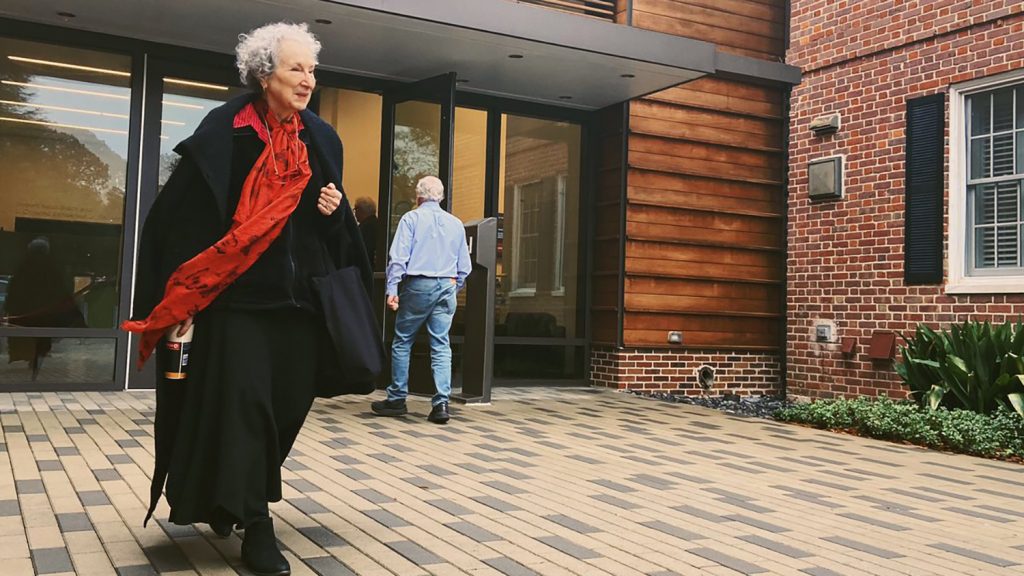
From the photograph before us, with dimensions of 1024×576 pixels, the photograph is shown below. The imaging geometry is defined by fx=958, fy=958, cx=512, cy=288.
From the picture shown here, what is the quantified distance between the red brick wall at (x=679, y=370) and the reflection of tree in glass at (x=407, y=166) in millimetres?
2547

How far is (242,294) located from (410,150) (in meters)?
5.82

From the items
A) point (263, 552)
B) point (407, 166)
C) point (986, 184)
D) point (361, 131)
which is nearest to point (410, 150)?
point (407, 166)

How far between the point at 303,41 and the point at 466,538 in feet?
5.91

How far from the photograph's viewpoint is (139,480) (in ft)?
14.0

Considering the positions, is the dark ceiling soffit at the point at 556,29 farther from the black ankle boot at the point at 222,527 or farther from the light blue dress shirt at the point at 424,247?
the black ankle boot at the point at 222,527

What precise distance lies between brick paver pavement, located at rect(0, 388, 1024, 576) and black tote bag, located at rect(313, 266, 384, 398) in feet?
1.89

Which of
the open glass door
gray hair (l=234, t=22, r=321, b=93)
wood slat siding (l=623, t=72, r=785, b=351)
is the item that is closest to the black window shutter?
wood slat siding (l=623, t=72, r=785, b=351)

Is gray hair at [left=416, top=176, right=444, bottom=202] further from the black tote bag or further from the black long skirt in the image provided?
the black long skirt

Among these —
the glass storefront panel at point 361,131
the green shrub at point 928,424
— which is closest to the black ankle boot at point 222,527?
the green shrub at point 928,424

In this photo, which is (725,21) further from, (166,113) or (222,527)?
(222,527)

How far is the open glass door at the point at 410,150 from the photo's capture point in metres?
8.20

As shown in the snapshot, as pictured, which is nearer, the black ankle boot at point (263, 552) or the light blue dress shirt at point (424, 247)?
the black ankle boot at point (263, 552)

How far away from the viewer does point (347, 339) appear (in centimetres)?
310

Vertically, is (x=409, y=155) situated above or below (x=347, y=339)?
above
